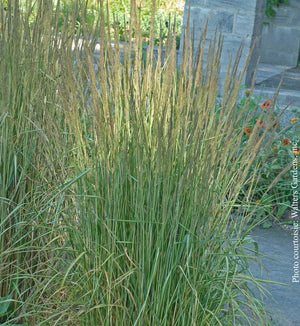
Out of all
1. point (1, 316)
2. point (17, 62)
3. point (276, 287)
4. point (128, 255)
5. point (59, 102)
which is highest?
point (17, 62)

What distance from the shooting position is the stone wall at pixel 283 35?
8023mm

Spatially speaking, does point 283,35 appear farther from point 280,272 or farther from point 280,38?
point 280,272

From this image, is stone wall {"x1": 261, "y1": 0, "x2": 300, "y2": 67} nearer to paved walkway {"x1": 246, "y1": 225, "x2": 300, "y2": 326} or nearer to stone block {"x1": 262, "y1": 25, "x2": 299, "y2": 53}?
stone block {"x1": 262, "y1": 25, "x2": 299, "y2": 53}

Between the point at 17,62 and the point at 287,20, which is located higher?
the point at 17,62

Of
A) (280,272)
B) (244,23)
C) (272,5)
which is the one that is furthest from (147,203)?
(272,5)

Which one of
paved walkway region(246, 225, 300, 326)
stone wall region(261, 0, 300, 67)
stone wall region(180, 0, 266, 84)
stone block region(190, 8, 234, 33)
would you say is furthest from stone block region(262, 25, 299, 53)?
paved walkway region(246, 225, 300, 326)

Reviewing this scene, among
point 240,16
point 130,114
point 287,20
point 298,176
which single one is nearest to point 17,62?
point 130,114

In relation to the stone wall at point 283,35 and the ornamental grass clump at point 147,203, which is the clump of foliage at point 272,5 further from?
the ornamental grass clump at point 147,203

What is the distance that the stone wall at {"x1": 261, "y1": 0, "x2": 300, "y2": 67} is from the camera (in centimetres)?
802

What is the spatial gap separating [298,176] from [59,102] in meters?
2.28

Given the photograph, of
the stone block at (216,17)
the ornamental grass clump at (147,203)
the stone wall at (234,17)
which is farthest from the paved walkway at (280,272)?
the stone block at (216,17)

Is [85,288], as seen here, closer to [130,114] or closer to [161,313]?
[161,313]

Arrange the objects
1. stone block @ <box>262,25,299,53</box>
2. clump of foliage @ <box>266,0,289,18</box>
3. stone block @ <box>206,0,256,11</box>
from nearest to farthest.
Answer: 1. stone block @ <box>206,0,256,11</box>
2. clump of foliage @ <box>266,0,289,18</box>
3. stone block @ <box>262,25,299,53</box>

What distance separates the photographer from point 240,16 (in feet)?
19.0
